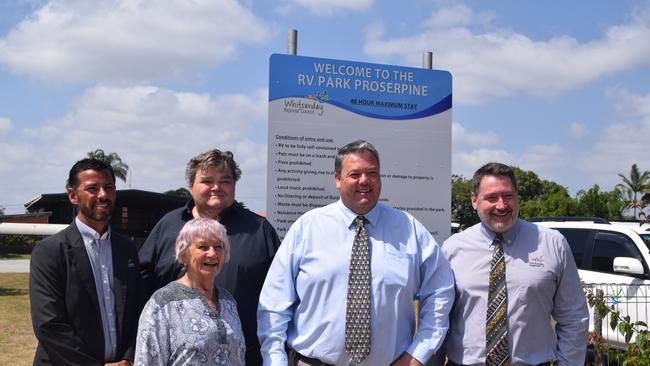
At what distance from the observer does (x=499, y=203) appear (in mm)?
3822

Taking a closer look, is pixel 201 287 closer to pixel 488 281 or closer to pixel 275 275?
pixel 275 275

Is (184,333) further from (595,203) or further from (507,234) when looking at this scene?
(595,203)

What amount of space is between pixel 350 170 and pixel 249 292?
36.7 inches

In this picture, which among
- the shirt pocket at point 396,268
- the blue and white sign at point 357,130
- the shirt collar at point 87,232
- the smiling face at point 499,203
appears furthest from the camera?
the blue and white sign at point 357,130

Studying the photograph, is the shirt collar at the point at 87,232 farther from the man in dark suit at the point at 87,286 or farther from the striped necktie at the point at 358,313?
the striped necktie at the point at 358,313

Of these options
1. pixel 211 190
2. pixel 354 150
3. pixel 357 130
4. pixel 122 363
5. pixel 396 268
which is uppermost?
pixel 357 130

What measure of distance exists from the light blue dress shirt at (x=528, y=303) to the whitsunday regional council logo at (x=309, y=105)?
7.27 feet

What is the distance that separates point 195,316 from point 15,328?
1108cm

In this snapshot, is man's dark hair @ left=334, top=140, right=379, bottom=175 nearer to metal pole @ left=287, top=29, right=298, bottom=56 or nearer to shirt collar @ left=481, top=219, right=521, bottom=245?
shirt collar @ left=481, top=219, right=521, bottom=245

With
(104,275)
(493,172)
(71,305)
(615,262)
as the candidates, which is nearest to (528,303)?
(493,172)

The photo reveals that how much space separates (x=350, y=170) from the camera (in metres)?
3.69

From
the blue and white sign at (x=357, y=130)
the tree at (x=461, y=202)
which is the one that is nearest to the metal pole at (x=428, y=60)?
the blue and white sign at (x=357, y=130)

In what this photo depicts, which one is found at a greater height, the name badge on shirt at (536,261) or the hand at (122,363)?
the name badge on shirt at (536,261)

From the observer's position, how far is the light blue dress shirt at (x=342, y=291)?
11.6 feet
